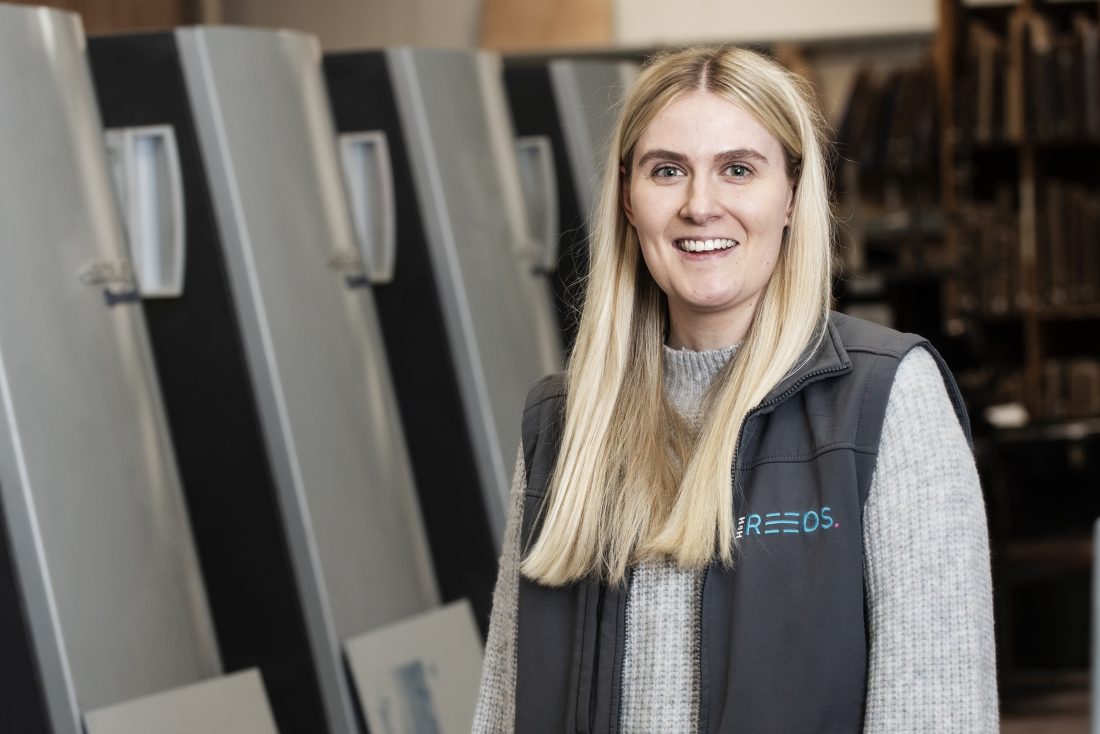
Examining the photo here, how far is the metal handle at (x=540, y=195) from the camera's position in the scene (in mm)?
3936

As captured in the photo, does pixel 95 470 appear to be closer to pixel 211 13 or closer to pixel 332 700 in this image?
pixel 332 700

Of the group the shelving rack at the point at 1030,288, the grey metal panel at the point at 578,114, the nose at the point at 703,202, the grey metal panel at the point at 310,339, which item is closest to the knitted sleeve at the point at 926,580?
the nose at the point at 703,202

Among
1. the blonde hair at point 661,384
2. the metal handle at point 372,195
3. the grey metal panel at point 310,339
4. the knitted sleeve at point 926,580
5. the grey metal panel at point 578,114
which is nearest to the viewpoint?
the knitted sleeve at point 926,580

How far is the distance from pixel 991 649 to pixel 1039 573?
3979mm

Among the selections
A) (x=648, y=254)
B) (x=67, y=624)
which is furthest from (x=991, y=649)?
(x=67, y=624)

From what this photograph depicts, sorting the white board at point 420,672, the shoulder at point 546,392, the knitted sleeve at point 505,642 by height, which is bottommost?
the white board at point 420,672

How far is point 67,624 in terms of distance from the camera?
7.42 ft

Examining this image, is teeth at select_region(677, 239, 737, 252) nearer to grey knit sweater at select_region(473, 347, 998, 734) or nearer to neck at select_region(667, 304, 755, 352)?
neck at select_region(667, 304, 755, 352)

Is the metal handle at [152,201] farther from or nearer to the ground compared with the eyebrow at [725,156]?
farther from the ground

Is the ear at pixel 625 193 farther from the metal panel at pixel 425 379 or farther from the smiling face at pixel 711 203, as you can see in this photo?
the metal panel at pixel 425 379

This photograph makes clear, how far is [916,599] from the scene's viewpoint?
4.25 ft

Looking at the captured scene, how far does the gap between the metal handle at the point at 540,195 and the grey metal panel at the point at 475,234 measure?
0.37 ft

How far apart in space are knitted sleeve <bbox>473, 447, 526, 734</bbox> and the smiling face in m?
0.29

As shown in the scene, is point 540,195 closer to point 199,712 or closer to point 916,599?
point 199,712
